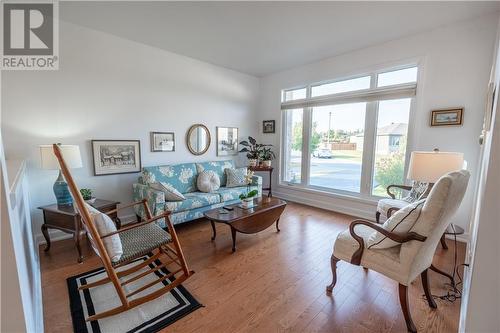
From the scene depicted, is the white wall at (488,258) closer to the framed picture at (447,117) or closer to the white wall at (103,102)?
the framed picture at (447,117)

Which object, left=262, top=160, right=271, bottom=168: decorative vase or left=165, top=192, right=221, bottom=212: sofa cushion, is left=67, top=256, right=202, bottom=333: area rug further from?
left=262, top=160, right=271, bottom=168: decorative vase

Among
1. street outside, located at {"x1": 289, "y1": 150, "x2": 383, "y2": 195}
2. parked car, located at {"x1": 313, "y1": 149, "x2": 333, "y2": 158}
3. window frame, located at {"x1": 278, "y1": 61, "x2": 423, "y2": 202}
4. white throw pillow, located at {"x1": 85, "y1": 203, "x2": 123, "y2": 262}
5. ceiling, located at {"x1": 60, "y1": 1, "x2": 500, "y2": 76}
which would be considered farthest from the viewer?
parked car, located at {"x1": 313, "y1": 149, "x2": 333, "y2": 158}

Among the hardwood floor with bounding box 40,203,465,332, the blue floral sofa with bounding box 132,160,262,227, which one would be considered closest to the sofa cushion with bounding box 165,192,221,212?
the blue floral sofa with bounding box 132,160,262,227

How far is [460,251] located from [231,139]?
155 inches

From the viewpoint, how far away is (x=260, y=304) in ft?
5.81

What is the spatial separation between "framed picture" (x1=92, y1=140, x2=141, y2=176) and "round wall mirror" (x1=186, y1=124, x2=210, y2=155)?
90cm

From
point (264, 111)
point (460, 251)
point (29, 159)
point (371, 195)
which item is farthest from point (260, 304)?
point (264, 111)

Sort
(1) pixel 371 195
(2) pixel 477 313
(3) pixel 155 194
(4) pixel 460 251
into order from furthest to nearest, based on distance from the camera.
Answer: (1) pixel 371 195, (3) pixel 155 194, (4) pixel 460 251, (2) pixel 477 313

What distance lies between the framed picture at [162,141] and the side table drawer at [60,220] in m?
1.53

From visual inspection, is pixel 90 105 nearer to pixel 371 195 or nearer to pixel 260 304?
pixel 260 304

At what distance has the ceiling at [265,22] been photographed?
2443mm

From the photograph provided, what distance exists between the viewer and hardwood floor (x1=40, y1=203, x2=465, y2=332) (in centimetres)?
158

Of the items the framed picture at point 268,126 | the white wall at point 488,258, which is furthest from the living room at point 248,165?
the framed picture at point 268,126

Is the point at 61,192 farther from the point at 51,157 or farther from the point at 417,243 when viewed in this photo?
the point at 417,243
